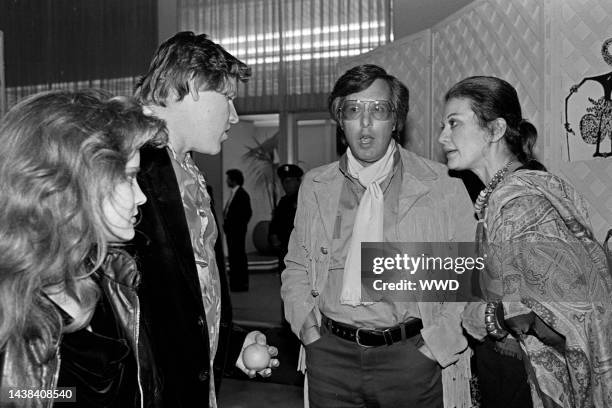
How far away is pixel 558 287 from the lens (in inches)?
72.1

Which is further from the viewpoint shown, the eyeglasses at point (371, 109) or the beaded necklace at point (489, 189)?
the eyeglasses at point (371, 109)

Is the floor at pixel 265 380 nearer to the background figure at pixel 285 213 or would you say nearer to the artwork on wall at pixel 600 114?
the background figure at pixel 285 213

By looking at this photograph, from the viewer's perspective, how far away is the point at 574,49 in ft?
10.1

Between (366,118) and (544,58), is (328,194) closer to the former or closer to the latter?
(366,118)

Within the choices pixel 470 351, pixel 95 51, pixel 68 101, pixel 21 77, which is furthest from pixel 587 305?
pixel 21 77

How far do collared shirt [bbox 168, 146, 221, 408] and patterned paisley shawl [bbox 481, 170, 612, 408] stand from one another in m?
0.93

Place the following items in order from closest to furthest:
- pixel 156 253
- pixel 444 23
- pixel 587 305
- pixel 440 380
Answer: pixel 156 253 → pixel 587 305 → pixel 440 380 → pixel 444 23

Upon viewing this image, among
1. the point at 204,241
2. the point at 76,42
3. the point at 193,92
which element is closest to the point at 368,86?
the point at 193,92

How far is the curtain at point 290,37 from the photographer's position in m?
8.98

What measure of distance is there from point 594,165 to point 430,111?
1.71 meters

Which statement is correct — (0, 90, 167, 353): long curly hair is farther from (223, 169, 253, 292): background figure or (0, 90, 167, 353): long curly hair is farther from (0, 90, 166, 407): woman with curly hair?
(223, 169, 253, 292): background figure

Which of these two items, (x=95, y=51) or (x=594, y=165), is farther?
(x=95, y=51)

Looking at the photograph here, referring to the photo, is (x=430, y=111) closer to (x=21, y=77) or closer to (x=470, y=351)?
(x=470, y=351)

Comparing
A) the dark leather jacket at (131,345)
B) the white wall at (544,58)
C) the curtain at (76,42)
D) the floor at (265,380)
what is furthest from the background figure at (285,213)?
the curtain at (76,42)
